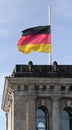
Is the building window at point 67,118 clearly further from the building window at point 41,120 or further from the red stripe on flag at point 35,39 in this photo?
the red stripe on flag at point 35,39

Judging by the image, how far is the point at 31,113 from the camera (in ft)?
210

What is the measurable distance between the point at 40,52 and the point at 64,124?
23.0ft

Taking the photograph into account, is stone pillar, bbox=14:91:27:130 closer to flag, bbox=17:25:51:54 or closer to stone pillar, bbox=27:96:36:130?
stone pillar, bbox=27:96:36:130

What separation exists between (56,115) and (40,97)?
7.10ft

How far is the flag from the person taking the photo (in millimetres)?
65800

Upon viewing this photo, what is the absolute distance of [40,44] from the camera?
66250mm

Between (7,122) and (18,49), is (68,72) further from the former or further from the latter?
(7,122)

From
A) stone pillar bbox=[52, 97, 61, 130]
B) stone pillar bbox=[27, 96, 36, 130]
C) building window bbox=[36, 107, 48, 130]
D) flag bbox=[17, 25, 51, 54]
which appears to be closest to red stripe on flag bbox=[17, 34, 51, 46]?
flag bbox=[17, 25, 51, 54]

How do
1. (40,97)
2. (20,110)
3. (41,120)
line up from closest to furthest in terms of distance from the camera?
(20,110)
(40,97)
(41,120)

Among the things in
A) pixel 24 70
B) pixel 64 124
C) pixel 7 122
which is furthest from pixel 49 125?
pixel 7 122

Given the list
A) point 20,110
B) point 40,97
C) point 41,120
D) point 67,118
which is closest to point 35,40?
point 40,97

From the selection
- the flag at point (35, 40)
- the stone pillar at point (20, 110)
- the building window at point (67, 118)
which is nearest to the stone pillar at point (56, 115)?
the building window at point (67, 118)

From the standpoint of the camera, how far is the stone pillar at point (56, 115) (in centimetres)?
6397

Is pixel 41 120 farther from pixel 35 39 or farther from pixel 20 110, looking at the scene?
pixel 35 39
